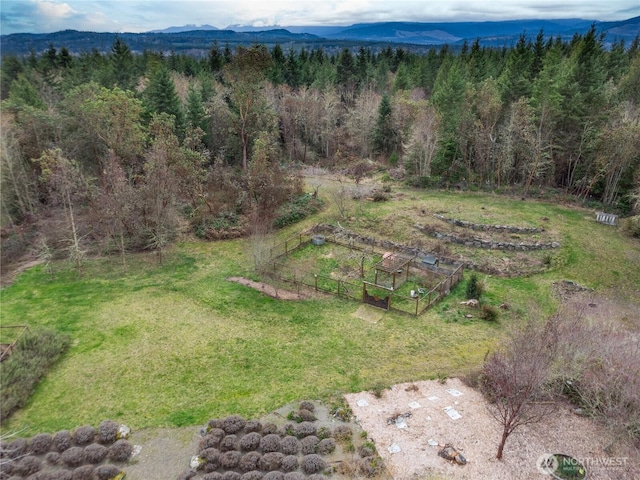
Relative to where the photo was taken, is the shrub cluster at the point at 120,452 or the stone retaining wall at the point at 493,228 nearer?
the shrub cluster at the point at 120,452

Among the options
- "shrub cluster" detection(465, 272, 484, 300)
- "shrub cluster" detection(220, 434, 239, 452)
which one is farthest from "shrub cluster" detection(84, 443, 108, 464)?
"shrub cluster" detection(465, 272, 484, 300)

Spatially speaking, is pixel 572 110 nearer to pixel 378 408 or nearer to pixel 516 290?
pixel 516 290

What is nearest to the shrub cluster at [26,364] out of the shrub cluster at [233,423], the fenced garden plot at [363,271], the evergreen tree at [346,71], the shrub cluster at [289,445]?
the shrub cluster at [233,423]

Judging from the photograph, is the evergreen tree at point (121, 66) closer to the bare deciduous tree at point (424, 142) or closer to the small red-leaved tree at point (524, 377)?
the bare deciduous tree at point (424, 142)

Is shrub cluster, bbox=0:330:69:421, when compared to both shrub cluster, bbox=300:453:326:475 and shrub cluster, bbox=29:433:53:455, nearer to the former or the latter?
shrub cluster, bbox=29:433:53:455

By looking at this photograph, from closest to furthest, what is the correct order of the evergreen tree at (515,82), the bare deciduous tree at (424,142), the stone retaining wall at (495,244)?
the stone retaining wall at (495,244)
the evergreen tree at (515,82)
the bare deciduous tree at (424,142)
